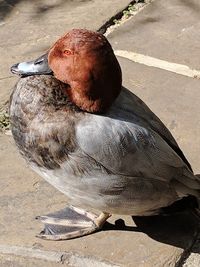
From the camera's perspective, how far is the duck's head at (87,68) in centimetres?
275

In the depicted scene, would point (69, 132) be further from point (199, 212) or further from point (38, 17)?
point (38, 17)

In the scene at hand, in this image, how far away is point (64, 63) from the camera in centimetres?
280

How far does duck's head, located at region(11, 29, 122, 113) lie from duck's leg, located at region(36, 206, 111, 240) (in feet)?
2.31

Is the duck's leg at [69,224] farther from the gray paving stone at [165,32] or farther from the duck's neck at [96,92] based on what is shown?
the gray paving stone at [165,32]

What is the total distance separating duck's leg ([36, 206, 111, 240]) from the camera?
3355 mm

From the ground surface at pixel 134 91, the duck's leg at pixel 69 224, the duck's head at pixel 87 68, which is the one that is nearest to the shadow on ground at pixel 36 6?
the ground surface at pixel 134 91

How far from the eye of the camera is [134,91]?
4.26 metres

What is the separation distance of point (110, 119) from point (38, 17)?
228 centimetres

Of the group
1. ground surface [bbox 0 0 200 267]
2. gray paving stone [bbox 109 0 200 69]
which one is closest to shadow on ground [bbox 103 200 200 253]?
ground surface [bbox 0 0 200 267]

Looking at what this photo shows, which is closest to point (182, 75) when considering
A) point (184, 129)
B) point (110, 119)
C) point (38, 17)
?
point (184, 129)

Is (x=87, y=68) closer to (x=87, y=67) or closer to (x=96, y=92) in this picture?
(x=87, y=67)

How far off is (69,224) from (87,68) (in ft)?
3.09

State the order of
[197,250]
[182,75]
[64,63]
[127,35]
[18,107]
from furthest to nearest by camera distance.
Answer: [127,35] → [182,75] → [197,250] → [18,107] → [64,63]

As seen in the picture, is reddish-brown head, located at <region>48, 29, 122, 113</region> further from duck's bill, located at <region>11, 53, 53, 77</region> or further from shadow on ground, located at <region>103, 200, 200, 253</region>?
shadow on ground, located at <region>103, 200, 200, 253</region>
